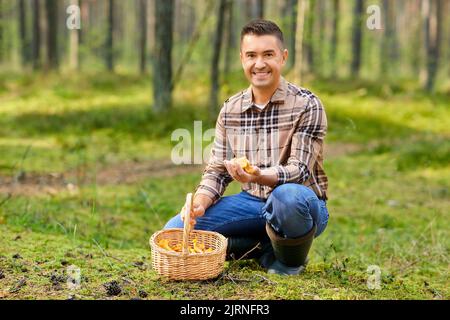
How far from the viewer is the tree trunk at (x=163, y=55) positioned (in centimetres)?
1192

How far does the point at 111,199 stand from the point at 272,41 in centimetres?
377

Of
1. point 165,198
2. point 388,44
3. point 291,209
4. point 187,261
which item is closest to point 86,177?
point 165,198

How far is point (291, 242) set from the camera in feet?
11.6

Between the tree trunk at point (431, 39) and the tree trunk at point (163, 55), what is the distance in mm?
10312

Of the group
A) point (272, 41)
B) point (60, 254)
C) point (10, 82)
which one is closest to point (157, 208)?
point (60, 254)

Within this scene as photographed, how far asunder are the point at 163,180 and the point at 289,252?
471cm

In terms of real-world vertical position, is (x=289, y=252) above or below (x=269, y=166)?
below

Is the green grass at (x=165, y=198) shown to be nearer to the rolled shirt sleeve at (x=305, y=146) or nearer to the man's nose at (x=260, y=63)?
the rolled shirt sleeve at (x=305, y=146)

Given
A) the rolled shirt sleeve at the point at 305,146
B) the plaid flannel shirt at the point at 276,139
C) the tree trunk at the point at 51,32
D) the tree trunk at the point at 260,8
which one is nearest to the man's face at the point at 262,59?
the plaid flannel shirt at the point at 276,139

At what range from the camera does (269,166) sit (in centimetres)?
372

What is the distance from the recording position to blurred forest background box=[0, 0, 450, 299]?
3.61 metres

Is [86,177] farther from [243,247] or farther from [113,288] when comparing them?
[113,288]

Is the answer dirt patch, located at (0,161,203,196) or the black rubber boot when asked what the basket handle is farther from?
dirt patch, located at (0,161,203,196)

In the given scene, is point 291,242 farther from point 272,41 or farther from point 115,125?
point 115,125
